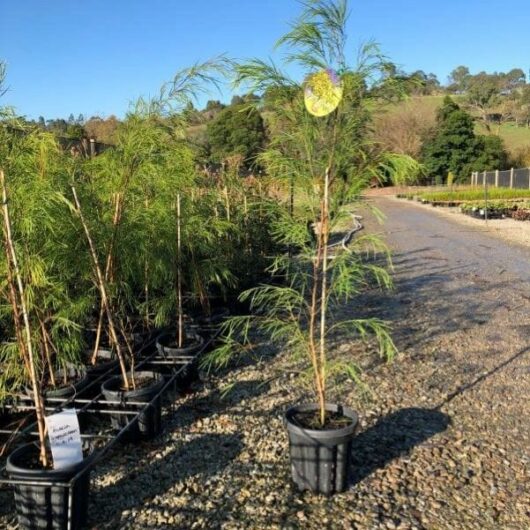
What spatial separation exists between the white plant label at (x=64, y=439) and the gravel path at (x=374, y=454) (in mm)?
369

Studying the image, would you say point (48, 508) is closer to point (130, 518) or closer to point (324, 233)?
point (130, 518)

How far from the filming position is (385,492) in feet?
9.47

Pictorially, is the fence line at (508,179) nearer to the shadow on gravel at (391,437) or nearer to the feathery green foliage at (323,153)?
the shadow on gravel at (391,437)

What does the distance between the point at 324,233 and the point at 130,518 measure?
1.65 metres

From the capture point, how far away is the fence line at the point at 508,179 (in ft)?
105

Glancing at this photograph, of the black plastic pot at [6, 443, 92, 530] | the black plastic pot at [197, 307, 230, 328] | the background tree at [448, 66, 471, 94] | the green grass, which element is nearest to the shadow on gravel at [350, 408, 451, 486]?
the black plastic pot at [6, 443, 92, 530]

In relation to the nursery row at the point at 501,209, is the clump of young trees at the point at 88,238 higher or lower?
higher

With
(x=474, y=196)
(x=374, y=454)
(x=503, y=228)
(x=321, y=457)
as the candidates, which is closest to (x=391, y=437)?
(x=374, y=454)

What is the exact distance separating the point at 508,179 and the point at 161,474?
36228 mm

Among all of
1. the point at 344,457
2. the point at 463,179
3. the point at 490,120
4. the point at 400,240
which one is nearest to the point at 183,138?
the point at 344,457

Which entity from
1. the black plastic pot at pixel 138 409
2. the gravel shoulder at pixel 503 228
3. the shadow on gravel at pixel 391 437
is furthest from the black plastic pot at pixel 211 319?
the gravel shoulder at pixel 503 228

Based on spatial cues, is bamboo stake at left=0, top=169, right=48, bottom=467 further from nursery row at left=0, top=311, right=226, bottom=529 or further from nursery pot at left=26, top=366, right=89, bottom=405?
nursery pot at left=26, top=366, right=89, bottom=405

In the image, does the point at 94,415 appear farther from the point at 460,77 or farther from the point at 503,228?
the point at 460,77

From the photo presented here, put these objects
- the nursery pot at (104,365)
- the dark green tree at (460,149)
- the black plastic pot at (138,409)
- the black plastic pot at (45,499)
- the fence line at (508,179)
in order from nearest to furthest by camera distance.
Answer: the black plastic pot at (45,499) < the black plastic pot at (138,409) < the nursery pot at (104,365) < the fence line at (508,179) < the dark green tree at (460,149)
